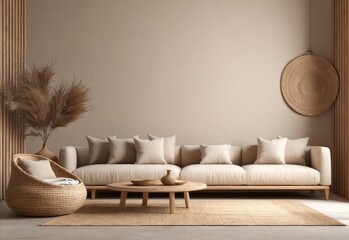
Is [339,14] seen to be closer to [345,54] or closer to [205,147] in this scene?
[345,54]

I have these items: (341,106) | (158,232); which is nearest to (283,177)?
(341,106)

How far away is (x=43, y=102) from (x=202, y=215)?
9.16 ft

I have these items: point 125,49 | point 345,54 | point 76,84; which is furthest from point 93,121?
point 345,54

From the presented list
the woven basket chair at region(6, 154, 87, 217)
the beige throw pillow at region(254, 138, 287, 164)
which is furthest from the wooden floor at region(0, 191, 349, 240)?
the beige throw pillow at region(254, 138, 287, 164)

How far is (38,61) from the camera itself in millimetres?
7859

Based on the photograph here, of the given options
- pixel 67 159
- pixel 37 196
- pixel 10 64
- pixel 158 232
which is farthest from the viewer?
pixel 10 64

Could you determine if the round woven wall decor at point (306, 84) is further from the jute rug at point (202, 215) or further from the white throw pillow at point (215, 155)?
the jute rug at point (202, 215)

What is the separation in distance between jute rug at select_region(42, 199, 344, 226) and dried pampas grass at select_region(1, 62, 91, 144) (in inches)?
53.0

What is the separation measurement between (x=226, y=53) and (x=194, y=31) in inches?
22.7

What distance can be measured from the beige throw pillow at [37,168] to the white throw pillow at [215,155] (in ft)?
7.34

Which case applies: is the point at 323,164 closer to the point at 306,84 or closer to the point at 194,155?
the point at 306,84

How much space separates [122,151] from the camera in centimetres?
721

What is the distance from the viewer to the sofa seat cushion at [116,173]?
21.7 feet

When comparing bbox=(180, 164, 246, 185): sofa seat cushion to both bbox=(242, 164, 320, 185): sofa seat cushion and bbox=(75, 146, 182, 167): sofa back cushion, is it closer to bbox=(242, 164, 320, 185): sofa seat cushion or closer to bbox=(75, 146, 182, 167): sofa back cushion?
bbox=(242, 164, 320, 185): sofa seat cushion
